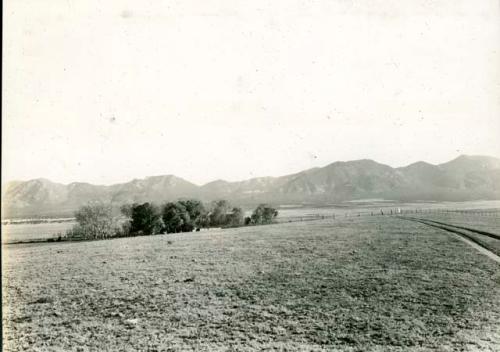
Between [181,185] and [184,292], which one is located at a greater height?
[181,185]

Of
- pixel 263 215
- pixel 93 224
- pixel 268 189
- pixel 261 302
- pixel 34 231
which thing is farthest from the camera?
pixel 268 189

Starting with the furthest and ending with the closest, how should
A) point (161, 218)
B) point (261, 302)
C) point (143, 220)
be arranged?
point (161, 218)
point (143, 220)
point (261, 302)

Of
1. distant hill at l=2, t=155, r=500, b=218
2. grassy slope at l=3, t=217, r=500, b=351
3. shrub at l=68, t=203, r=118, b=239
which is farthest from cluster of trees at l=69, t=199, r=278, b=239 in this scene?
grassy slope at l=3, t=217, r=500, b=351

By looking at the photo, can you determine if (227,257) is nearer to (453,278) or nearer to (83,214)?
(453,278)

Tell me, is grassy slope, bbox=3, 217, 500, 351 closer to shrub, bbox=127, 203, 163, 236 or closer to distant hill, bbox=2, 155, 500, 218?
distant hill, bbox=2, 155, 500, 218

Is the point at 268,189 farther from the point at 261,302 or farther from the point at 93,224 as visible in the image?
the point at 261,302

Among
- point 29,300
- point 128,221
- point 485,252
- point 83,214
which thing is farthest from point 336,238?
point 83,214

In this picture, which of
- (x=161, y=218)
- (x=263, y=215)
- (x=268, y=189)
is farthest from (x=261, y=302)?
(x=268, y=189)
